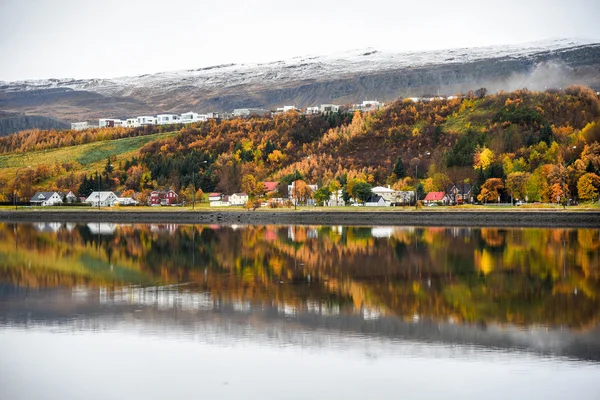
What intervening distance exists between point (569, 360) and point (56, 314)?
12579 mm

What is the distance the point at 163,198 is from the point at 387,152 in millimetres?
33592

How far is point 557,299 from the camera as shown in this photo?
21.8m

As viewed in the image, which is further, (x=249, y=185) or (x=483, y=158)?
(x=249, y=185)

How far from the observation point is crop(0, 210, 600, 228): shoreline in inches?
2298

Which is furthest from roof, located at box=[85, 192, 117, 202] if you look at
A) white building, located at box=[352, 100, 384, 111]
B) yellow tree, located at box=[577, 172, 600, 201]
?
yellow tree, located at box=[577, 172, 600, 201]

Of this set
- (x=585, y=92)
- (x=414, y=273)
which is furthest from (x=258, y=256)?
(x=585, y=92)

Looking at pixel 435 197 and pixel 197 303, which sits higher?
pixel 197 303

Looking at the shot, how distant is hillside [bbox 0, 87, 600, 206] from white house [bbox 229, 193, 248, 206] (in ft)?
14.6

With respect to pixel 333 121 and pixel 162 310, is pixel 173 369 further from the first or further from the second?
pixel 333 121

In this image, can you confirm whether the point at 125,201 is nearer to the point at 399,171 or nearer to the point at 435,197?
the point at 399,171

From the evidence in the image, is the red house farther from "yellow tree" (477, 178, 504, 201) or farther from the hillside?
"yellow tree" (477, 178, 504, 201)

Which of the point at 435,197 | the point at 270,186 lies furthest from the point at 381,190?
the point at 270,186

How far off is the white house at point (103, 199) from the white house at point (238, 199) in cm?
1650

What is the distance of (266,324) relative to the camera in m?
18.5
